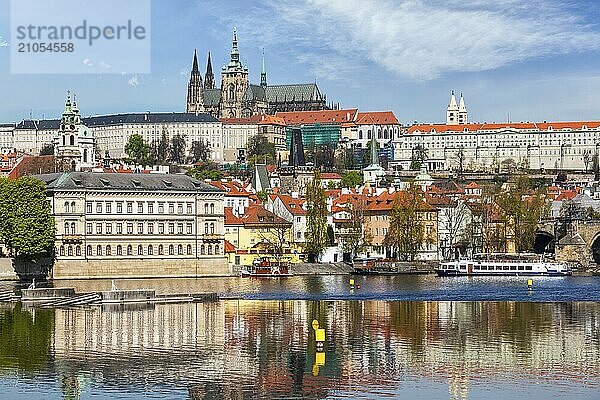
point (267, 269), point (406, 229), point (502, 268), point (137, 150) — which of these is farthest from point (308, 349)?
point (137, 150)

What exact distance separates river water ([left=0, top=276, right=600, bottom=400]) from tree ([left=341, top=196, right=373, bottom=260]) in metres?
31.0

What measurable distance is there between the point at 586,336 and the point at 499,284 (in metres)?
28.6

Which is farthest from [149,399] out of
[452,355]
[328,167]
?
[328,167]

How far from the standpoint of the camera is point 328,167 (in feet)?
593

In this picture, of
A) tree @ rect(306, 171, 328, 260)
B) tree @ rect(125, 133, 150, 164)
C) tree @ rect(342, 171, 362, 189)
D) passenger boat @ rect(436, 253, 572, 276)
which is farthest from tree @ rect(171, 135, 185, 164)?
passenger boat @ rect(436, 253, 572, 276)

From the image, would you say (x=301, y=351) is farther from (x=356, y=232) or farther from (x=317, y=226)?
(x=356, y=232)

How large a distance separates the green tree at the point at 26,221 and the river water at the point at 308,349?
1758 centimetres

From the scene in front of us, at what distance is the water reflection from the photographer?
1148 inches

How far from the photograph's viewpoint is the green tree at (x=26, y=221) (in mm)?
67125

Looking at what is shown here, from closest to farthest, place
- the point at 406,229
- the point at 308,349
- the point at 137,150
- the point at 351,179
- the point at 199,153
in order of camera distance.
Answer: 1. the point at 308,349
2. the point at 406,229
3. the point at 351,179
4. the point at 137,150
5. the point at 199,153

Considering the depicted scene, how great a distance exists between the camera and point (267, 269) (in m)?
74.6

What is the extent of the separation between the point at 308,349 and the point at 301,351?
449 mm

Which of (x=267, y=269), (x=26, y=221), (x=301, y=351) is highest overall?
(x=26, y=221)

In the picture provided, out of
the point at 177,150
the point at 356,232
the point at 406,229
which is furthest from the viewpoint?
the point at 177,150
